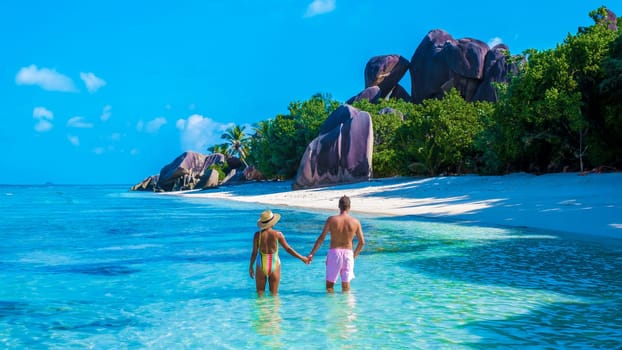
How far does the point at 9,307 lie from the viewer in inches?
310

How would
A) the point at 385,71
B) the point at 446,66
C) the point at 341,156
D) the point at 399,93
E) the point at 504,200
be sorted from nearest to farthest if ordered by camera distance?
the point at 504,200, the point at 341,156, the point at 446,66, the point at 385,71, the point at 399,93

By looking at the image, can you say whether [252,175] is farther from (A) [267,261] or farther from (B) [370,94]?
(A) [267,261]

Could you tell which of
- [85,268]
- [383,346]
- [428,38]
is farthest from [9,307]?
[428,38]

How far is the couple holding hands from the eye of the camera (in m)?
7.34

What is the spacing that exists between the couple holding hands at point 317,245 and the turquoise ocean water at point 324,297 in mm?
366

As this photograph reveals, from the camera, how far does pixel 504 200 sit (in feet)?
72.0

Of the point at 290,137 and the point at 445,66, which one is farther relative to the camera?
Answer: the point at 445,66

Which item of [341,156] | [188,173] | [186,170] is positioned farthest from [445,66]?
[186,170]

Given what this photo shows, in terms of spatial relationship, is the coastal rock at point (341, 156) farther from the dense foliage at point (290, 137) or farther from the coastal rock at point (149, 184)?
the coastal rock at point (149, 184)

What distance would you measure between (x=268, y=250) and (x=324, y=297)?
1.14 meters

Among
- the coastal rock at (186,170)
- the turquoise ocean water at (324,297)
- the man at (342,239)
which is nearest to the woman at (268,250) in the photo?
the turquoise ocean water at (324,297)

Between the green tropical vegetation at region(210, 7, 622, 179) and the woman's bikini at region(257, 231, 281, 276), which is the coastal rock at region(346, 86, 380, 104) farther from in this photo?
the woman's bikini at region(257, 231, 281, 276)

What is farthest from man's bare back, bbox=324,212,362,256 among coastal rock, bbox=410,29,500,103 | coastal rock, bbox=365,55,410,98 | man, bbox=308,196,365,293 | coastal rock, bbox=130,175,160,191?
coastal rock, bbox=130,175,160,191

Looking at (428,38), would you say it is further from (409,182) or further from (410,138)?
(409,182)
